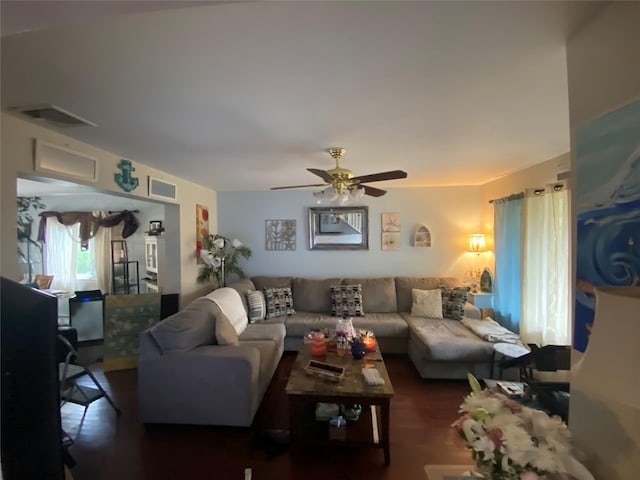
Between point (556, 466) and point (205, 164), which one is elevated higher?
point (205, 164)

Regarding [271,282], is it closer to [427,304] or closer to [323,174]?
[427,304]

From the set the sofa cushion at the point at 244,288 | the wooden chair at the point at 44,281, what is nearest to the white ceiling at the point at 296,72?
the sofa cushion at the point at 244,288

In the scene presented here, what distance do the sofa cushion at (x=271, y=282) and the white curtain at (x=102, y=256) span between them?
9.34 feet

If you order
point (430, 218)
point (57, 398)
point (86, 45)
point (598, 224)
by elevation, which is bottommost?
point (57, 398)

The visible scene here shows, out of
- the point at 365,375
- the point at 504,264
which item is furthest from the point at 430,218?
the point at 365,375

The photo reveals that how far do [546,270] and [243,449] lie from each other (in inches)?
130

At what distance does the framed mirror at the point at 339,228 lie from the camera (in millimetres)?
4887

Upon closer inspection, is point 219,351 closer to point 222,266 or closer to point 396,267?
point 222,266

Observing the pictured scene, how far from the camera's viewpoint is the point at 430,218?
4.82 meters

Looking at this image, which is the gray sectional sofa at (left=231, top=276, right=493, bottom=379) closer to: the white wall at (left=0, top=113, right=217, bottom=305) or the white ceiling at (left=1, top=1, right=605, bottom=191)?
the white wall at (left=0, top=113, right=217, bottom=305)

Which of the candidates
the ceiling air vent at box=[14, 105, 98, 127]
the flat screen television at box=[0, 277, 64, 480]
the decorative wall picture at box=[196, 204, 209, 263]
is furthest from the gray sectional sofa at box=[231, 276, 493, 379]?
the flat screen television at box=[0, 277, 64, 480]

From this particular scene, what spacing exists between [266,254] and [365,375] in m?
3.12

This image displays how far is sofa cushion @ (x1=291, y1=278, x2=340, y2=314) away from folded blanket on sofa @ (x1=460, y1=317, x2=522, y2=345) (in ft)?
6.01

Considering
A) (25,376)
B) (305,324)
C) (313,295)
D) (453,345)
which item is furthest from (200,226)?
(25,376)
